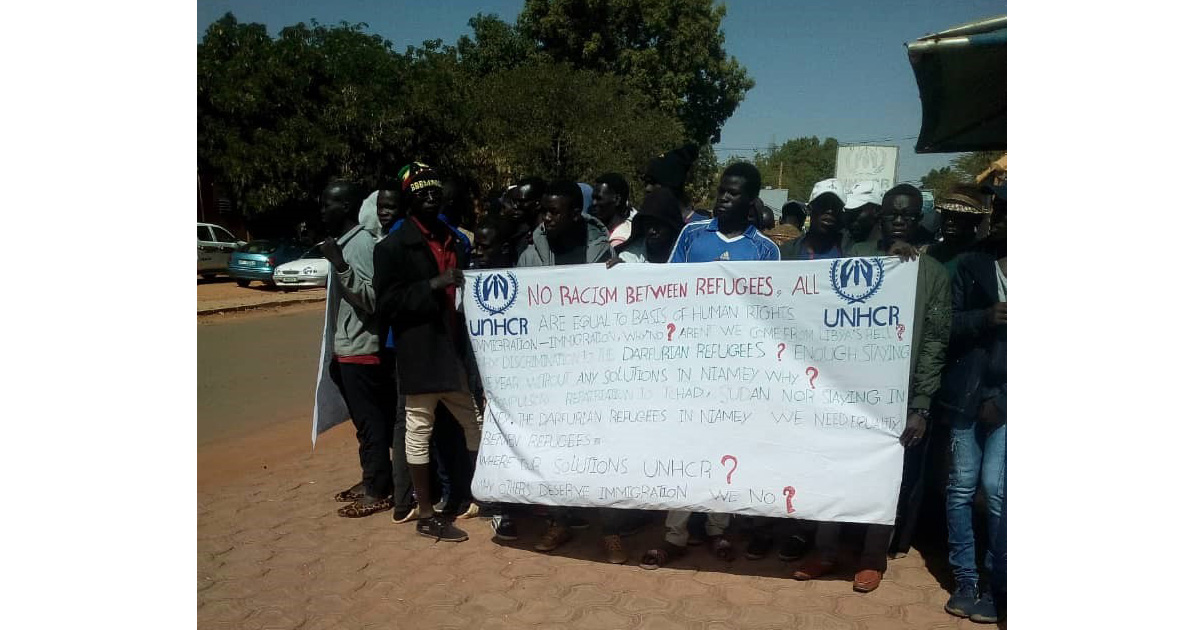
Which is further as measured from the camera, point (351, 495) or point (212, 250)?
point (212, 250)

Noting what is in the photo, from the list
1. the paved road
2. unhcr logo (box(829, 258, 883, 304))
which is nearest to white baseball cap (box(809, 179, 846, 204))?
unhcr logo (box(829, 258, 883, 304))

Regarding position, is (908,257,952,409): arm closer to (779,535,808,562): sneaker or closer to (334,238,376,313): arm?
(779,535,808,562): sneaker

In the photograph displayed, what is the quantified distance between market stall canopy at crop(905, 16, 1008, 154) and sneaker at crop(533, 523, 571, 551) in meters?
3.03

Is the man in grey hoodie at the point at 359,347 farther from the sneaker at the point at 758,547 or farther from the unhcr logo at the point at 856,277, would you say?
the unhcr logo at the point at 856,277

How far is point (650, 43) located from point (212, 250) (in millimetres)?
16330

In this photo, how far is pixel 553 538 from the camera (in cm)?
478

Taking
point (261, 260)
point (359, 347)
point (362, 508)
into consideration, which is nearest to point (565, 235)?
point (359, 347)

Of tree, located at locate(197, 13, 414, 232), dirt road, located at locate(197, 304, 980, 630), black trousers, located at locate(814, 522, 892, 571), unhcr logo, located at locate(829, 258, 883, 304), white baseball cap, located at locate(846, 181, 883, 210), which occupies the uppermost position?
tree, located at locate(197, 13, 414, 232)

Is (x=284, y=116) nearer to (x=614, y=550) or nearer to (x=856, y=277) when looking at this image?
(x=614, y=550)

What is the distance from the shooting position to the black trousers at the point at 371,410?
520 cm

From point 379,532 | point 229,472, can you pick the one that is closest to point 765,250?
point 379,532

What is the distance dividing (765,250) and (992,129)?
7.31 feet

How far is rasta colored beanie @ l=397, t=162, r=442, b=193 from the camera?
15.6 ft

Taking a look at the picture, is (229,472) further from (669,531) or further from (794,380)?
(794,380)
